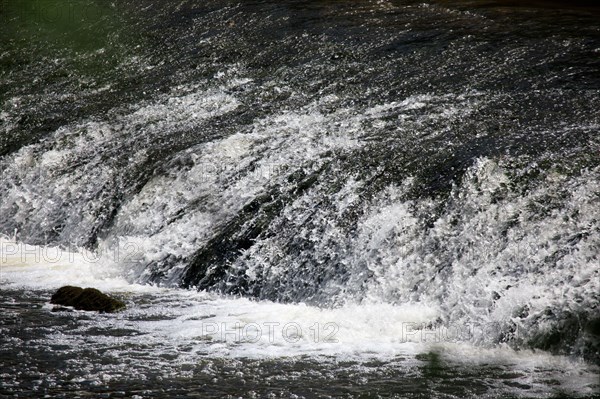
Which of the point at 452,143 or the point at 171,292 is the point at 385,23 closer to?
the point at 452,143

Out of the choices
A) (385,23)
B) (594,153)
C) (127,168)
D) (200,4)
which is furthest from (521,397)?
(200,4)

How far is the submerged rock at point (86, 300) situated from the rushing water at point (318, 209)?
0.20 m

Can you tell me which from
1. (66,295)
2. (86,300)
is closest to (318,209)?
(86,300)

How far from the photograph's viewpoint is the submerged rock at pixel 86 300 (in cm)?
859

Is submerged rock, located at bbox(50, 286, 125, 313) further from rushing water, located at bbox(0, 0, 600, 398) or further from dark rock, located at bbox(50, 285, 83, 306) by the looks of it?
rushing water, located at bbox(0, 0, 600, 398)

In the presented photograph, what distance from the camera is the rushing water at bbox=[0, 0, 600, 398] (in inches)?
277

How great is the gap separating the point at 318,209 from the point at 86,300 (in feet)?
7.98

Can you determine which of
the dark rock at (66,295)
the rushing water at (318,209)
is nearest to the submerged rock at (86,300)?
the dark rock at (66,295)

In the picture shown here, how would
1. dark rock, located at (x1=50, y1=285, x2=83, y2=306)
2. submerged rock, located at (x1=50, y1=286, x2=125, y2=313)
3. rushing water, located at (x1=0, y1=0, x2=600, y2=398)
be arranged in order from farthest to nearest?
dark rock, located at (x1=50, y1=285, x2=83, y2=306), submerged rock, located at (x1=50, y1=286, x2=125, y2=313), rushing water, located at (x1=0, y1=0, x2=600, y2=398)

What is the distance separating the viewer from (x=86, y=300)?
8641mm

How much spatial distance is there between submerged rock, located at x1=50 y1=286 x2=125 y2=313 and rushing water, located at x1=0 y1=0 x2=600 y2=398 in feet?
0.67

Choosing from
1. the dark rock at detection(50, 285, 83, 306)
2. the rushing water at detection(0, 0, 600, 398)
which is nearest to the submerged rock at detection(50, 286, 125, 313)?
the dark rock at detection(50, 285, 83, 306)

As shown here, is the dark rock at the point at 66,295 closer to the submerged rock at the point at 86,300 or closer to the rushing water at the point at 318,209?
the submerged rock at the point at 86,300

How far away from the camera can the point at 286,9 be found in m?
16.9
